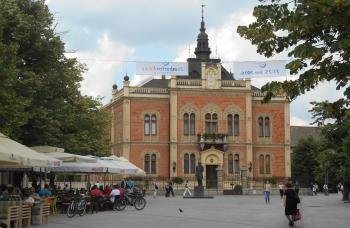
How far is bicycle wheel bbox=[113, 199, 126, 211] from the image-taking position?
26.3 meters

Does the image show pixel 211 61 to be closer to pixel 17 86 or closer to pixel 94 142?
pixel 94 142

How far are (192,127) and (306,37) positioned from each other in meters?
54.7

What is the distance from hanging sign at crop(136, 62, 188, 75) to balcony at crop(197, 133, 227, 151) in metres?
8.39

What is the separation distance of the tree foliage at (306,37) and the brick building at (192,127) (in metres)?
53.0

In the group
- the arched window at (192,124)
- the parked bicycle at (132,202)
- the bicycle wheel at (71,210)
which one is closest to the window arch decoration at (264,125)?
the arched window at (192,124)

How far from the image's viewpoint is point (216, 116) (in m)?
65.4

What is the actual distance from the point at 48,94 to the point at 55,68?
1338 mm

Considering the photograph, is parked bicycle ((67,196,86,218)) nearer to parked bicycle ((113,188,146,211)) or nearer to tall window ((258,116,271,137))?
parked bicycle ((113,188,146,211))

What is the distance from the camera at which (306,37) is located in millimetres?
10391

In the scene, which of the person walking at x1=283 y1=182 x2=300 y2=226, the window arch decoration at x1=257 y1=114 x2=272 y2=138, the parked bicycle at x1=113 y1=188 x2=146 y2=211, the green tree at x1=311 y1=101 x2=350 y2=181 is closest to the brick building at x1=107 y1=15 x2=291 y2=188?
the window arch decoration at x1=257 y1=114 x2=272 y2=138

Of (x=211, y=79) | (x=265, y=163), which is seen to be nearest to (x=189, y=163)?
(x=265, y=163)

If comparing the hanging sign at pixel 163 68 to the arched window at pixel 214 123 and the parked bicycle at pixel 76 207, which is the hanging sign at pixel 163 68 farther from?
the parked bicycle at pixel 76 207

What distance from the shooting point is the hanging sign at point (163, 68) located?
57562 mm

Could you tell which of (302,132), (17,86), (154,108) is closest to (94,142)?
(17,86)
